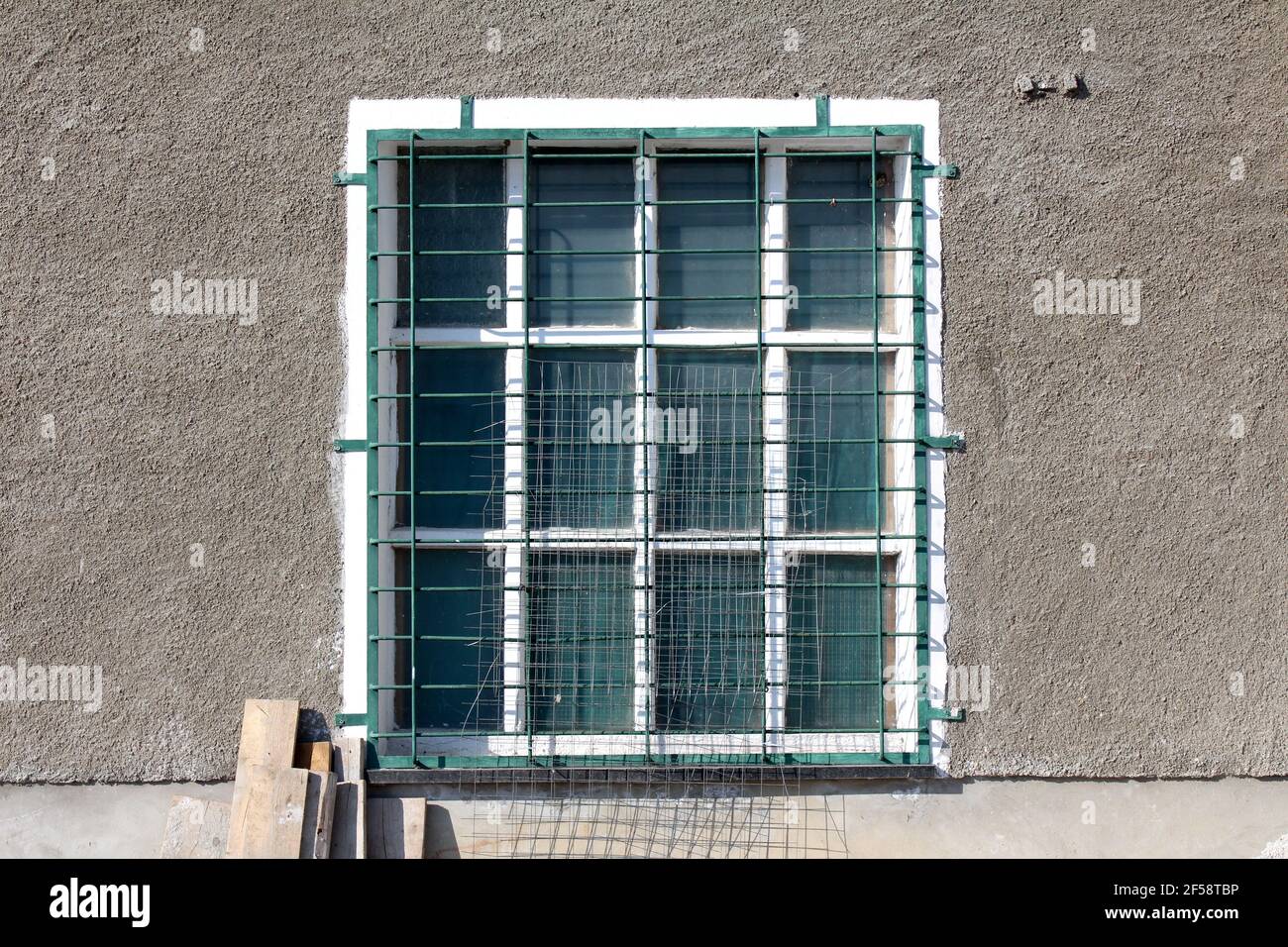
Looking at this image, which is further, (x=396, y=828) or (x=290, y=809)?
(x=396, y=828)

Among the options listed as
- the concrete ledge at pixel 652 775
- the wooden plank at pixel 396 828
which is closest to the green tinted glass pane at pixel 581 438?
the concrete ledge at pixel 652 775

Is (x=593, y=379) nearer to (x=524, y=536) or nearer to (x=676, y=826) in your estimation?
(x=524, y=536)

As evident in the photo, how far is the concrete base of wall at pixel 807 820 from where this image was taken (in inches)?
139

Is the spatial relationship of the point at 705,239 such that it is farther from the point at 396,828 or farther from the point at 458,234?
the point at 396,828

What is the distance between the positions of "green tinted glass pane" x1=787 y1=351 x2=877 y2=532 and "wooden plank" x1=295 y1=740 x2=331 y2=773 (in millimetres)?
1809

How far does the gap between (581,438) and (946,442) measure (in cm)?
130

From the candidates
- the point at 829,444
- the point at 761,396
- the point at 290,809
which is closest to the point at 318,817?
the point at 290,809

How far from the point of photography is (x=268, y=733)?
3.47m

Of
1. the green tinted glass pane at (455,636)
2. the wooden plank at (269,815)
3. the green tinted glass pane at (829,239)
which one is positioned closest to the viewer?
the wooden plank at (269,815)

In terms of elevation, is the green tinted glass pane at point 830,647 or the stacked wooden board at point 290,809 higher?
the green tinted glass pane at point 830,647

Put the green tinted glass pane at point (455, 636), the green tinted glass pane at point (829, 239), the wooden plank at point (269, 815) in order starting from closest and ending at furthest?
the wooden plank at point (269, 815) < the green tinted glass pane at point (455, 636) < the green tinted glass pane at point (829, 239)

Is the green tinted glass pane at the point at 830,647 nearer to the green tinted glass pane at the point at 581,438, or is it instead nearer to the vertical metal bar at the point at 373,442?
the green tinted glass pane at the point at 581,438

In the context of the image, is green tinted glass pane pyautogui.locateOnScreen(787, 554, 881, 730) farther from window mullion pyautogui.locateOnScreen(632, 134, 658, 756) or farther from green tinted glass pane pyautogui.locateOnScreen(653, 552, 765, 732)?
window mullion pyautogui.locateOnScreen(632, 134, 658, 756)

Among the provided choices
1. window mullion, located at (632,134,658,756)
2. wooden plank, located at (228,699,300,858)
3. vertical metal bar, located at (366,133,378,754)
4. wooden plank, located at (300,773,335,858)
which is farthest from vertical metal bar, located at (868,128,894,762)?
wooden plank, located at (228,699,300,858)
